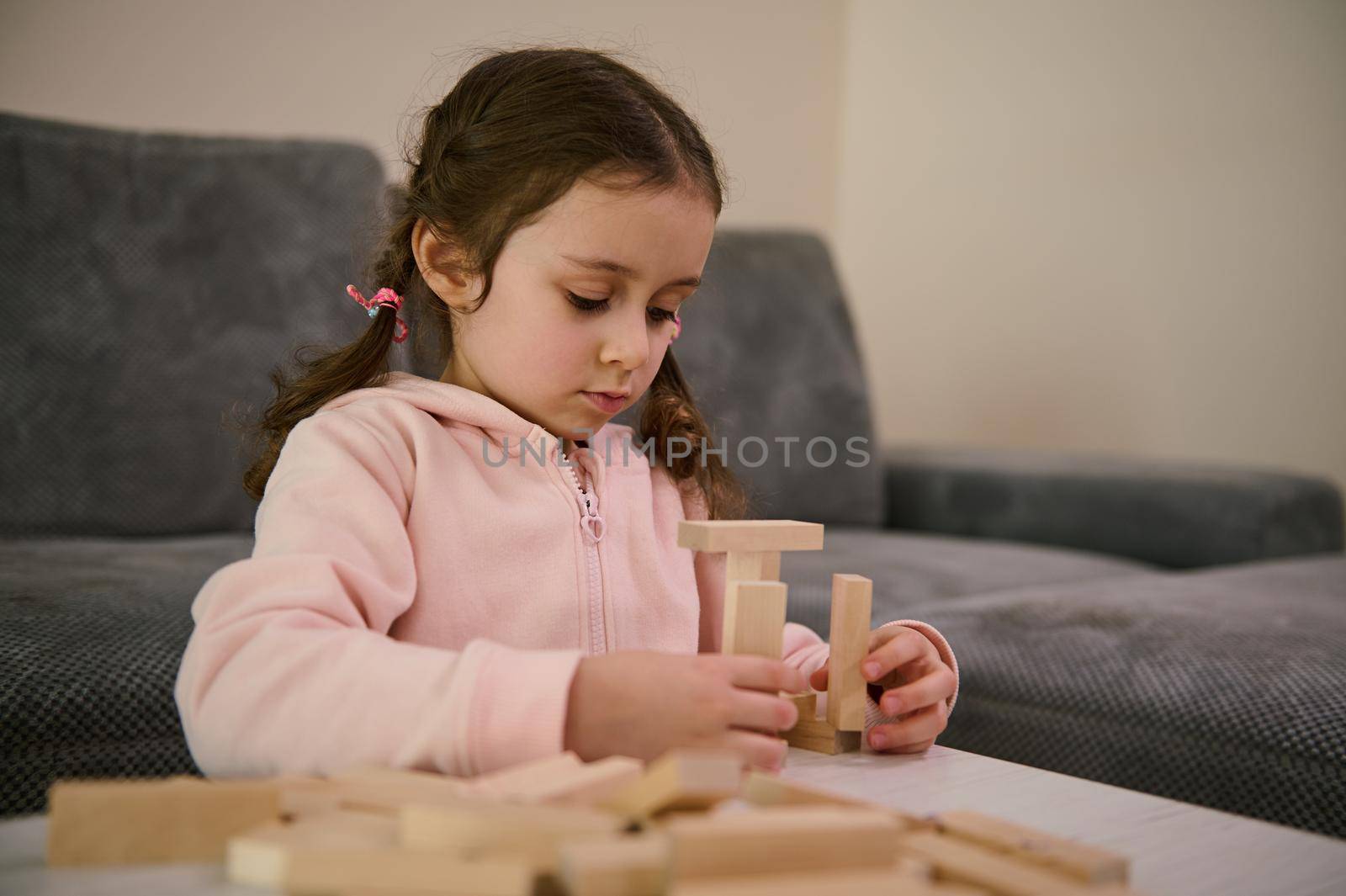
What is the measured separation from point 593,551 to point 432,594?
0.47 feet

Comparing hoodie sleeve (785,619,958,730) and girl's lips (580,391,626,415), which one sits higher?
girl's lips (580,391,626,415)

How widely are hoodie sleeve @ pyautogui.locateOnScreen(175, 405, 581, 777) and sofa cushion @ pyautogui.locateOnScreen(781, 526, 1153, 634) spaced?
70cm

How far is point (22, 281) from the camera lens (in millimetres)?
1553

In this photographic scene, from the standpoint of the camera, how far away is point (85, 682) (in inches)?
38.7

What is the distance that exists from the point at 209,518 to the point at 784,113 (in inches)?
86.5

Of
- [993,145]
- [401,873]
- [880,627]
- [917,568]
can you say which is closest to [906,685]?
[880,627]

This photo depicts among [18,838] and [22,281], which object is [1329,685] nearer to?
[18,838]

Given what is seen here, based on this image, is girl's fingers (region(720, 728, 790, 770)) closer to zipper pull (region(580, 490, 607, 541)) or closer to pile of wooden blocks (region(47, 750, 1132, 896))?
pile of wooden blocks (region(47, 750, 1132, 896))

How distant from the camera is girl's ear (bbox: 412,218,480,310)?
1.00m

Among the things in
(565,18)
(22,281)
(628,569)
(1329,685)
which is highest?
(565,18)

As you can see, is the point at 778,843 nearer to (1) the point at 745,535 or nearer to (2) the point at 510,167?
(1) the point at 745,535

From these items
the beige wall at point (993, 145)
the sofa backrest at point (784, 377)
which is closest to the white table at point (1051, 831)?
the sofa backrest at point (784, 377)

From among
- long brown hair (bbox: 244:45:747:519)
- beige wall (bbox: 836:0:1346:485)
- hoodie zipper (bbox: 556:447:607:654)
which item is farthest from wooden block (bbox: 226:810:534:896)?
beige wall (bbox: 836:0:1346:485)

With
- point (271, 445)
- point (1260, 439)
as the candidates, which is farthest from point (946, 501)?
point (271, 445)
